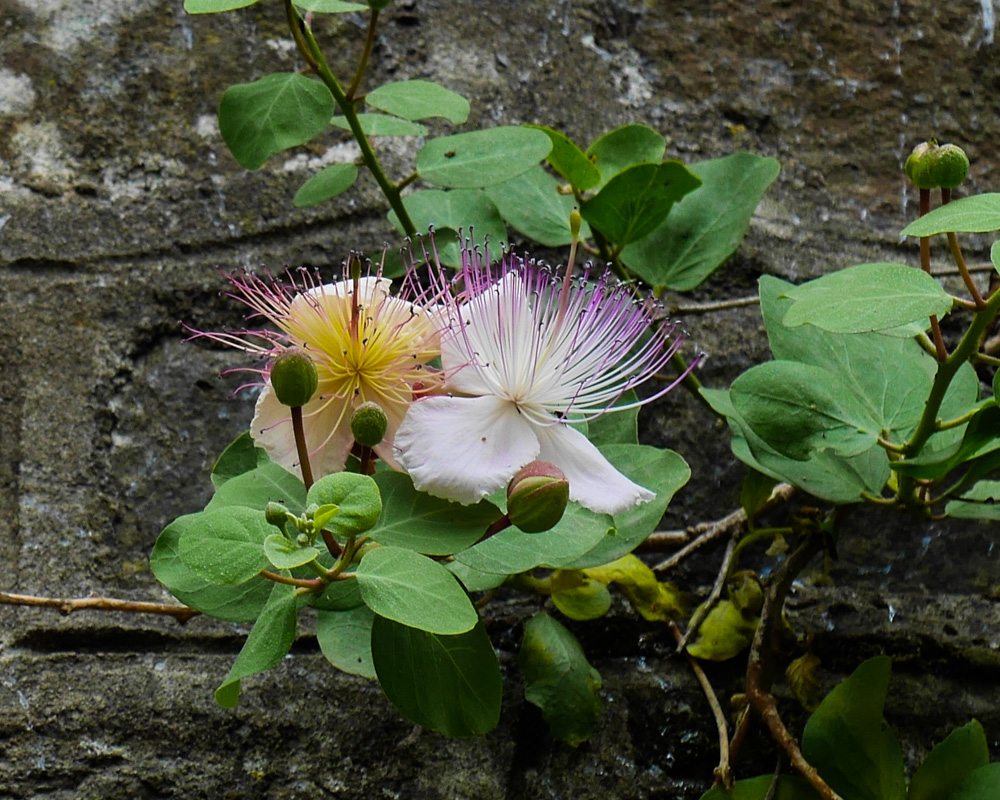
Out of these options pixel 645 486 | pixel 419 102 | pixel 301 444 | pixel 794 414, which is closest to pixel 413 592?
pixel 301 444

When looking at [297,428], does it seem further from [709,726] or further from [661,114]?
[661,114]

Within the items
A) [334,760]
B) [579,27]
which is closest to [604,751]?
[334,760]

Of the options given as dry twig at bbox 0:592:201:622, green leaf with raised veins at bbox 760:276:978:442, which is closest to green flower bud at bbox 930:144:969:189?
→ green leaf with raised veins at bbox 760:276:978:442

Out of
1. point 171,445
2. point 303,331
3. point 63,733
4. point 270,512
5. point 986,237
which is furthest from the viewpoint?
point 986,237

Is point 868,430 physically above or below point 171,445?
above

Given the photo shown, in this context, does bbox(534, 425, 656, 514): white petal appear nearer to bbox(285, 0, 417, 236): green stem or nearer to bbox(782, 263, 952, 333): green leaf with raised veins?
bbox(782, 263, 952, 333): green leaf with raised veins

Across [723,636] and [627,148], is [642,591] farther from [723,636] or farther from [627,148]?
[627,148]
